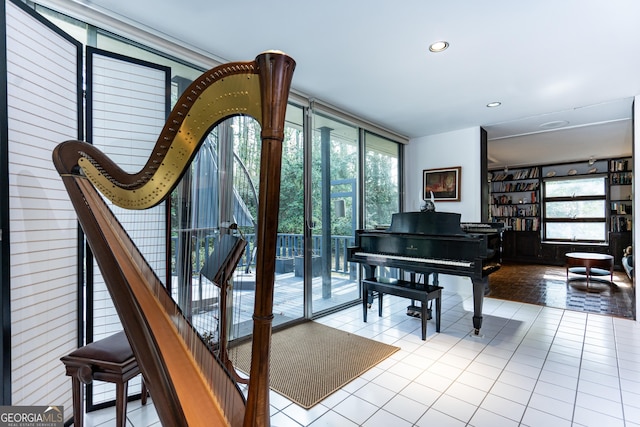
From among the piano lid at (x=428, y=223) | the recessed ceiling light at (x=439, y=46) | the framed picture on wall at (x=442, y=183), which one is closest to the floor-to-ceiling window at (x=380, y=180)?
the framed picture on wall at (x=442, y=183)

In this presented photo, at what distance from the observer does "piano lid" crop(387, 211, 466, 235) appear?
10.4 ft

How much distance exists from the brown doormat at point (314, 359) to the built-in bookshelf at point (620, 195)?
689 cm

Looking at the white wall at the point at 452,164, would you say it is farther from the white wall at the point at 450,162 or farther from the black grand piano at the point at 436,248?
the black grand piano at the point at 436,248

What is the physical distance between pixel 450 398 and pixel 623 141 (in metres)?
6.22

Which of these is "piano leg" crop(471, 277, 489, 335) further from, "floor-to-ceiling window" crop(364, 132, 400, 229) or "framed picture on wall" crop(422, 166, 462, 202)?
"framed picture on wall" crop(422, 166, 462, 202)

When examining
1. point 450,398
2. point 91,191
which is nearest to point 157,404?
point 91,191

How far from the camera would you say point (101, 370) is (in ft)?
4.59

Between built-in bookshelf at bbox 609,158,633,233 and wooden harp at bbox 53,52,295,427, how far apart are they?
8.62 meters

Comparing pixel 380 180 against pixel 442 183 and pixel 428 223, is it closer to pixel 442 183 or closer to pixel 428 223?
pixel 442 183

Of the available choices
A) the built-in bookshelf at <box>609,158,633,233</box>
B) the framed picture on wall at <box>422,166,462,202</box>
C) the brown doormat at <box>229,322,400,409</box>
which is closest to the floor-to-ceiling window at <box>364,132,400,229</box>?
the framed picture on wall at <box>422,166,462,202</box>

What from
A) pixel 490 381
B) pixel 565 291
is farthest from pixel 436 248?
pixel 565 291

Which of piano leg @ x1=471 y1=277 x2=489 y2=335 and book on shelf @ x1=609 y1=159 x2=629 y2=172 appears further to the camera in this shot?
book on shelf @ x1=609 y1=159 x2=629 y2=172

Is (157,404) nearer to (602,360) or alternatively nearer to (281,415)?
(281,415)

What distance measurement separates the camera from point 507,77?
288 cm
